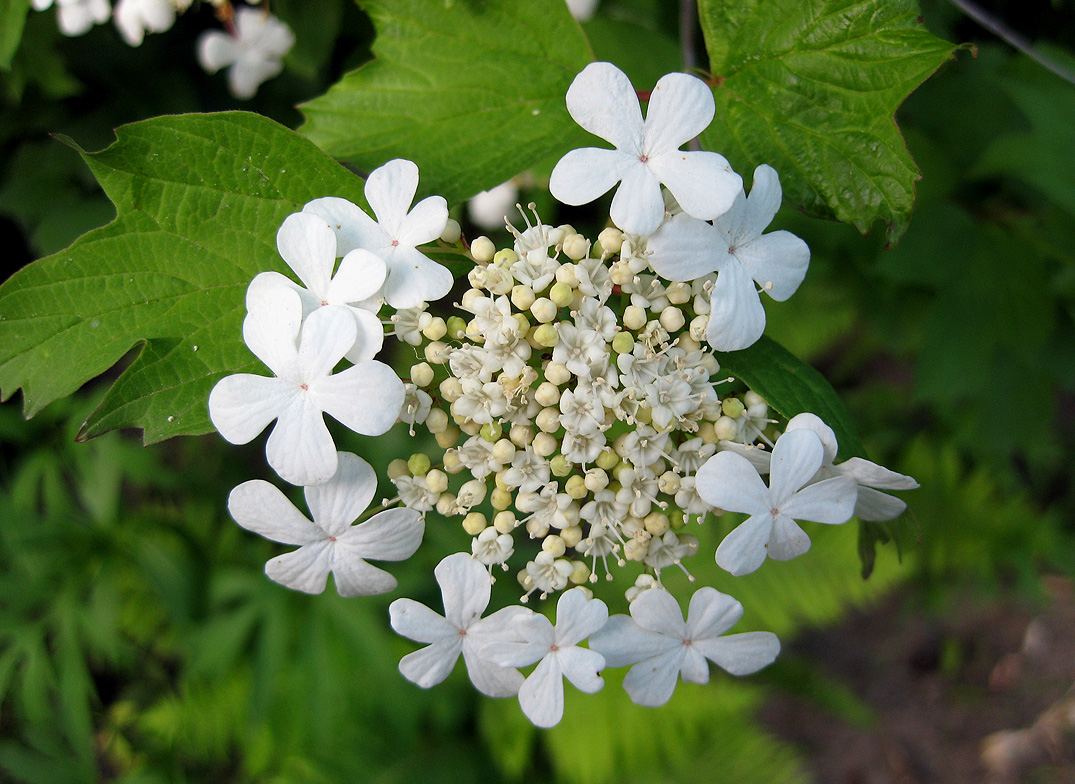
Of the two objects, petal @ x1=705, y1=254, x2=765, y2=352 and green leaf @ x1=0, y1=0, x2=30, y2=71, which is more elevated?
green leaf @ x1=0, y1=0, x2=30, y2=71

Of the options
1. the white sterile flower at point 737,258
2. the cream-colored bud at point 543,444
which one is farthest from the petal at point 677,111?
the cream-colored bud at point 543,444

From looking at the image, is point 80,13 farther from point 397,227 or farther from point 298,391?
point 298,391

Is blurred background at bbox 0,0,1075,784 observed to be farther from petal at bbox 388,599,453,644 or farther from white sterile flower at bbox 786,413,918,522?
petal at bbox 388,599,453,644

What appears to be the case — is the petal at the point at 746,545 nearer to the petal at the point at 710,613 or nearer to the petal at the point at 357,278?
the petal at the point at 710,613

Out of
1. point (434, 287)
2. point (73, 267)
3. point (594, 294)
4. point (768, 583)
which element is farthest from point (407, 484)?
point (768, 583)

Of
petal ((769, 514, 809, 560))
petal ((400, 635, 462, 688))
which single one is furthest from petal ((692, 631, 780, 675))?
petal ((400, 635, 462, 688))
